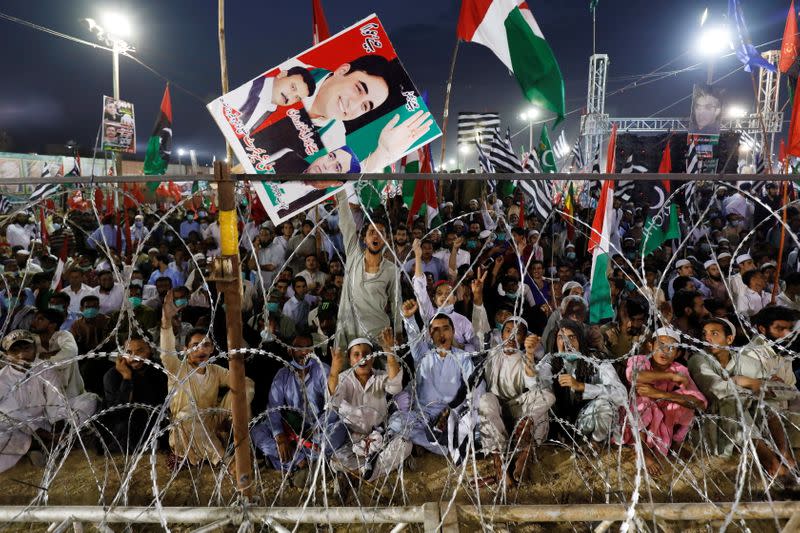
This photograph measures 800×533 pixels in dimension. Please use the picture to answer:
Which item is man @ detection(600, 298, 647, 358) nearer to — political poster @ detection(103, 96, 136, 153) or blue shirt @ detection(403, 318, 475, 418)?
blue shirt @ detection(403, 318, 475, 418)

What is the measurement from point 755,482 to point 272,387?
14.8 feet

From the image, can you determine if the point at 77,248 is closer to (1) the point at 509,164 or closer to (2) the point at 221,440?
(2) the point at 221,440

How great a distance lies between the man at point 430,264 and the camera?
7371 mm

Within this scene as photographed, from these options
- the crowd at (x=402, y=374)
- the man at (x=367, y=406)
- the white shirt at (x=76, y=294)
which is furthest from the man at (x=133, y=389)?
the white shirt at (x=76, y=294)

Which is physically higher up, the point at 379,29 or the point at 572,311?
the point at 379,29

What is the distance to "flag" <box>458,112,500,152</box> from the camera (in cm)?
1169

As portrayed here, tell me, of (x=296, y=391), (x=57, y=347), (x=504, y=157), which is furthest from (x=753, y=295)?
(x=57, y=347)

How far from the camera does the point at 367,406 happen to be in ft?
14.1

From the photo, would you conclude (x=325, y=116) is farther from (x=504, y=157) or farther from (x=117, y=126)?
(x=117, y=126)

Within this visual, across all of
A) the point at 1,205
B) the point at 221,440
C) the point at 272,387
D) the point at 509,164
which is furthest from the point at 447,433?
the point at 1,205

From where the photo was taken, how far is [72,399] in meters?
4.95

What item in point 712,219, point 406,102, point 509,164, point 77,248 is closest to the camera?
point 406,102

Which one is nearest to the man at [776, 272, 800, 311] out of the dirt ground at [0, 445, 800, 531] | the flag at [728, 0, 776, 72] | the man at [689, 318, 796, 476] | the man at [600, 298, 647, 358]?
the man at [600, 298, 647, 358]

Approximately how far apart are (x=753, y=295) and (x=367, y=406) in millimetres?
5790
